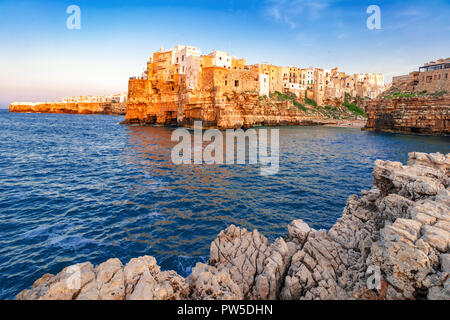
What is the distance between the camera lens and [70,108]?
13275 centimetres

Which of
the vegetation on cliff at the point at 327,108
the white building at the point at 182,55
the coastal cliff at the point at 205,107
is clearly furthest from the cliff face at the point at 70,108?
the vegetation on cliff at the point at 327,108

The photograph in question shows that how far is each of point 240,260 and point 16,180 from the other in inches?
680

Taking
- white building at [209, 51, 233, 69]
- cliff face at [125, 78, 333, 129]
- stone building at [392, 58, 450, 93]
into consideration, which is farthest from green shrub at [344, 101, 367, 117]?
white building at [209, 51, 233, 69]

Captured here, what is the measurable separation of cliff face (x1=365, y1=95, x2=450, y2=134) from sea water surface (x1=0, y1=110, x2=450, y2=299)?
107ft

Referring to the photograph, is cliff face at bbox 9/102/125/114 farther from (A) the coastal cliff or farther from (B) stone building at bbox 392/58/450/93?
(B) stone building at bbox 392/58/450/93

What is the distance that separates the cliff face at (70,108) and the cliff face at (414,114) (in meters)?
121

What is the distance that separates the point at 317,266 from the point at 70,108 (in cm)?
15563

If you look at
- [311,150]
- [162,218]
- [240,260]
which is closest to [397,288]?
[240,260]

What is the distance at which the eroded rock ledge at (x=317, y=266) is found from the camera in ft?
15.5

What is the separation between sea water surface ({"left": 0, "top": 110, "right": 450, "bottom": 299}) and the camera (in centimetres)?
891

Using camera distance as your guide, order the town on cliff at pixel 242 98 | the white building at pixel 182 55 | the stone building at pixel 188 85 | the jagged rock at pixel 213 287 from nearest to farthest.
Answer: the jagged rock at pixel 213 287 < the town on cliff at pixel 242 98 < the stone building at pixel 188 85 < the white building at pixel 182 55

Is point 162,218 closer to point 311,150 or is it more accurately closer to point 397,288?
point 397,288

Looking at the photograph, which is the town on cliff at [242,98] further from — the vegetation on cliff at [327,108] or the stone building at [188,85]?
the vegetation on cliff at [327,108]
